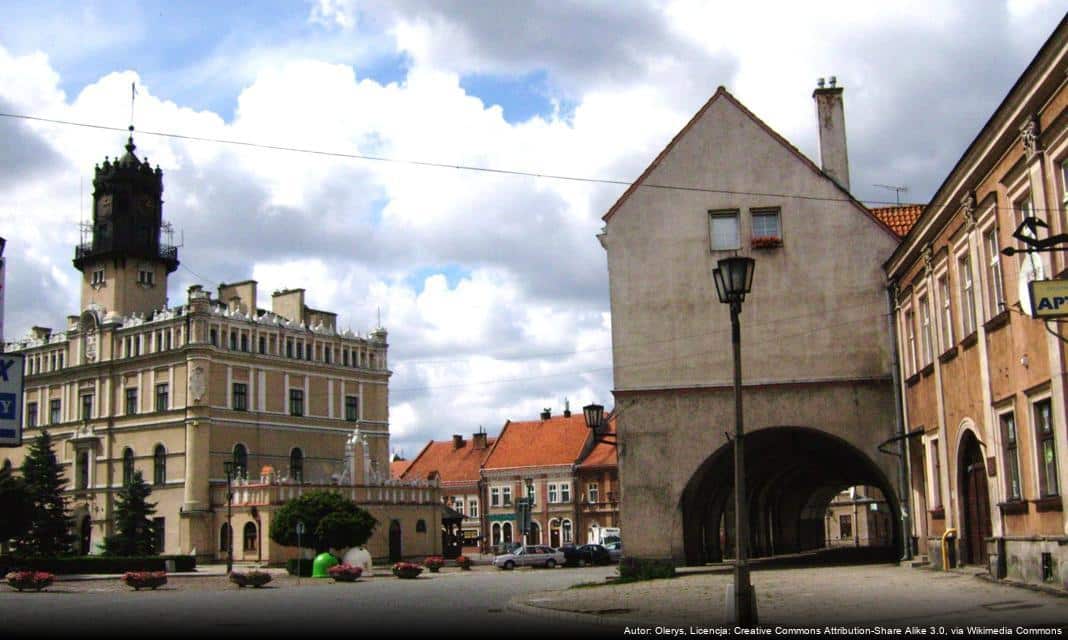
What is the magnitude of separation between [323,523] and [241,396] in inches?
907

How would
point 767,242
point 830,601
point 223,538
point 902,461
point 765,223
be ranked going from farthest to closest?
point 223,538 < point 765,223 < point 767,242 < point 902,461 < point 830,601

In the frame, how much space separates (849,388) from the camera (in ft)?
99.2

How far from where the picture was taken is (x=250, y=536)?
65125mm

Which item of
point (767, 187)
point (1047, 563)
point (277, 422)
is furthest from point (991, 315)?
point (277, 422)

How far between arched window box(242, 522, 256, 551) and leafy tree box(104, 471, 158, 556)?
16.5 ft

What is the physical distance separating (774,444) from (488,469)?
203 feet

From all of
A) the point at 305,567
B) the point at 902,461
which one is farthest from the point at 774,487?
the point at 305,567

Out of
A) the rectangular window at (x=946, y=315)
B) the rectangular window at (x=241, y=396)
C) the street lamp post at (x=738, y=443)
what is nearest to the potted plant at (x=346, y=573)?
the rectangular window at (x=946, y=315)

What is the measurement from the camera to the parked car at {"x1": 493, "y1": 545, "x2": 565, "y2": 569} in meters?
55.9

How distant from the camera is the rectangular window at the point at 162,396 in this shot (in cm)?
7075

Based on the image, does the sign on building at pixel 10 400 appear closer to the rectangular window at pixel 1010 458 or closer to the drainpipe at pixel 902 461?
the rectangular window at pixel 1010 458

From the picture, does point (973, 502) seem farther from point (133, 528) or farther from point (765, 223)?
point (133, 528)

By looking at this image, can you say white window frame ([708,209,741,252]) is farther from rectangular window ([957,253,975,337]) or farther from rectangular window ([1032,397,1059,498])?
rectangular window ([1032,397,1059,498])

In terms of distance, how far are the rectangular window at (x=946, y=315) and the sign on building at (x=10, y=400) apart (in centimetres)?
1954
